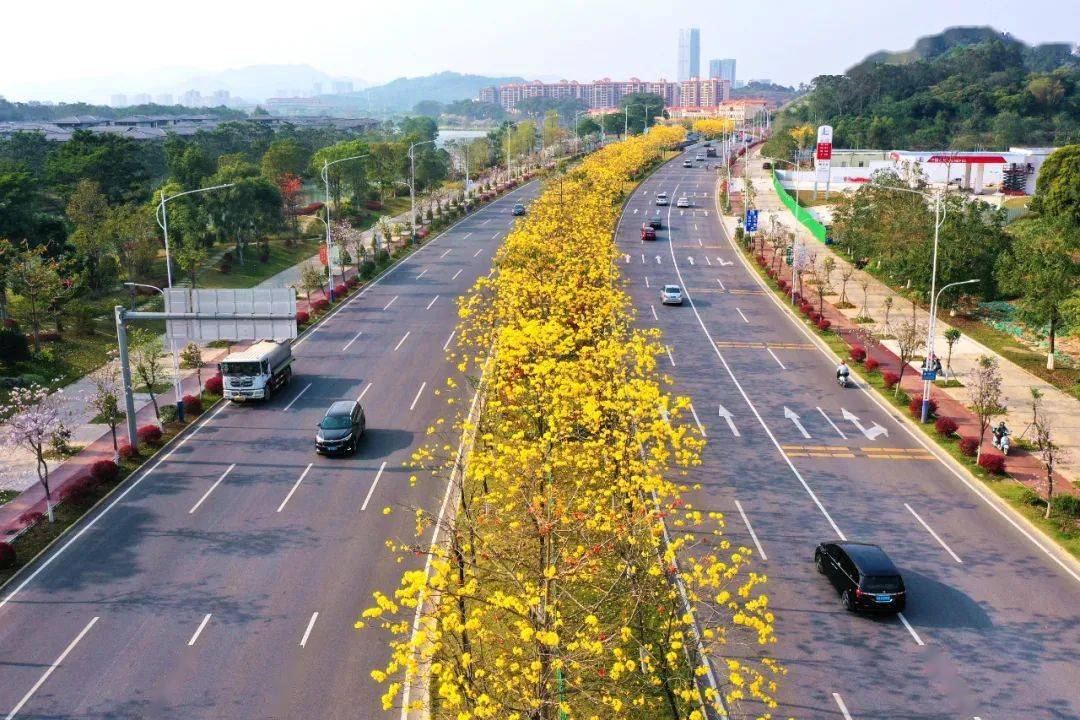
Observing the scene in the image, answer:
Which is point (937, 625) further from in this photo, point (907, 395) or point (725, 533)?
point (907, 395)

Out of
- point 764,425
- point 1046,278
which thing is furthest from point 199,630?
point 1046,278

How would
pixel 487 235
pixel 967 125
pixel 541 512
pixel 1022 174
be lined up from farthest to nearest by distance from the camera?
1. pixel 967 125
2. pixel 1022 174
3. pixel 487 235
4. pixel 541 512

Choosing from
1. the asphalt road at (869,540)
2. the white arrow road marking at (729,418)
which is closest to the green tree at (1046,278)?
the asphalt road at (869,540)

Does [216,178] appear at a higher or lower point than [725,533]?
higher

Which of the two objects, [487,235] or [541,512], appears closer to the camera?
[541,512]

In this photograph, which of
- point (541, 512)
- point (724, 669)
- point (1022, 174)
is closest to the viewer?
point (541, 512)

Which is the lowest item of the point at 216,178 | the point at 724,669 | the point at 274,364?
the point at 724,669

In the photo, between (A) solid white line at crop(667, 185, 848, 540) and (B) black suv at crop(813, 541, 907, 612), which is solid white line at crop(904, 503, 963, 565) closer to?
(A) solid white line at crop(667, 185, 848, 540)

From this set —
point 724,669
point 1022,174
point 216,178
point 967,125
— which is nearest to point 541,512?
point 724,669
